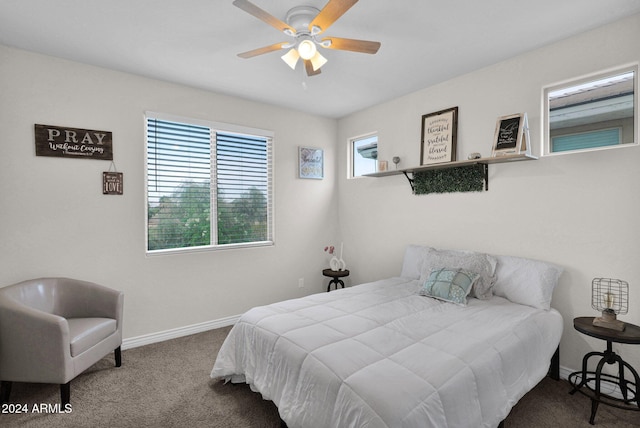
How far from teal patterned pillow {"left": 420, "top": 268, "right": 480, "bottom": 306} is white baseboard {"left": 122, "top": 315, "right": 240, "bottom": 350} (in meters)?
2.32

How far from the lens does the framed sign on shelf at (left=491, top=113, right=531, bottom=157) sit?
2615 mm

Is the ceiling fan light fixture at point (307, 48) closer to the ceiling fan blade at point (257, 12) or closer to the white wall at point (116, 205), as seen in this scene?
the ceiling fan blade at point (257, 12)

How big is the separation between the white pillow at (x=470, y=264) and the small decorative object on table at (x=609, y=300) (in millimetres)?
685

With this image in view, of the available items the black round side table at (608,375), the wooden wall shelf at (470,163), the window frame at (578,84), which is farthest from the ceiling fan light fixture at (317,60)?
the black round side table at (608,375)

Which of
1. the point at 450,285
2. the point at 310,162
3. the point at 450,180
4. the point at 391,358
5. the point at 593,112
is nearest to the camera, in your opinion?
the point at 391,358

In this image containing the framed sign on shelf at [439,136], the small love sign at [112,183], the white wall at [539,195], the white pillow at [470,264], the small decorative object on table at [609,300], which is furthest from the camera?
the framed sign on shelf at [439,136]

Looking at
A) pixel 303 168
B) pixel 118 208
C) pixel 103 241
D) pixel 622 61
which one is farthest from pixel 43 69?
pixel 622 61

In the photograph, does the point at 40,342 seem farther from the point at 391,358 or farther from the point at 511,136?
the point at 511,136

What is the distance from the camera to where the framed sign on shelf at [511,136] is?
2.62 m

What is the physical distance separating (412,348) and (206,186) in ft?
9.33

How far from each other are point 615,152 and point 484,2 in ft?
4.85

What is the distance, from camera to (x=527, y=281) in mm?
2568

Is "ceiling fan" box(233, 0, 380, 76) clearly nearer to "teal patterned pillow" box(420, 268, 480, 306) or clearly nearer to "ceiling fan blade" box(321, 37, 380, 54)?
"ceiling fan blade" box(321, 37, 380, 54)

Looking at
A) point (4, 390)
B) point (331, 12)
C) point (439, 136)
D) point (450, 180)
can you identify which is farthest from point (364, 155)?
point (4, 390)
